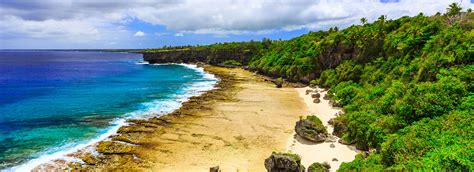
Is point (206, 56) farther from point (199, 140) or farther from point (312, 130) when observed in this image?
point (312, 130)

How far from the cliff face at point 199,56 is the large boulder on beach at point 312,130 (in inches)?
4130

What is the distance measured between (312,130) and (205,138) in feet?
40.3

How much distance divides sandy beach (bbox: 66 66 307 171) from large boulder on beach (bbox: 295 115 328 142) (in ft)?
7.05

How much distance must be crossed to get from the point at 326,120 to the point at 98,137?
29.4 metres

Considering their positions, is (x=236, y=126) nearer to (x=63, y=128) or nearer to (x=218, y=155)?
(x=218, y=155)

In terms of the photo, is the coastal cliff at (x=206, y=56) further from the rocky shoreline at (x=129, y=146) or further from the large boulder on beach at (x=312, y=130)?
the large boulder on beach at (x=312, y=130)

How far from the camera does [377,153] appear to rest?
2634cm

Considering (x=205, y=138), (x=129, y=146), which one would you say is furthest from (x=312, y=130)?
(x=129, y=146)

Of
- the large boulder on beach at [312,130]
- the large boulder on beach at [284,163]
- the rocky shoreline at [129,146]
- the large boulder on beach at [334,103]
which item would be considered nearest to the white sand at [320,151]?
the large boulder on beach at [312,130]

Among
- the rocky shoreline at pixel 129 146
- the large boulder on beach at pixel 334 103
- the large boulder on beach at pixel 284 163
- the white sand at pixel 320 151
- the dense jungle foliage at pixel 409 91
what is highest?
the dense jungle foliage at pixel 409 91

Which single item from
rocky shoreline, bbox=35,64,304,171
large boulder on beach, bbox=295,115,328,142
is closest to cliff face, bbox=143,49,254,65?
rocky shoreline, bbox=35,64,304,171

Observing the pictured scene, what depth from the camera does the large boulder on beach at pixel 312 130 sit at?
35.1m

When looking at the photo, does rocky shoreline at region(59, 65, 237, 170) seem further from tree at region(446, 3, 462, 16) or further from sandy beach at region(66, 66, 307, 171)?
tree at region(446, 3, 462, 16)

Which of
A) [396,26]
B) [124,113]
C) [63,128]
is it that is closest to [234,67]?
[396,26]
